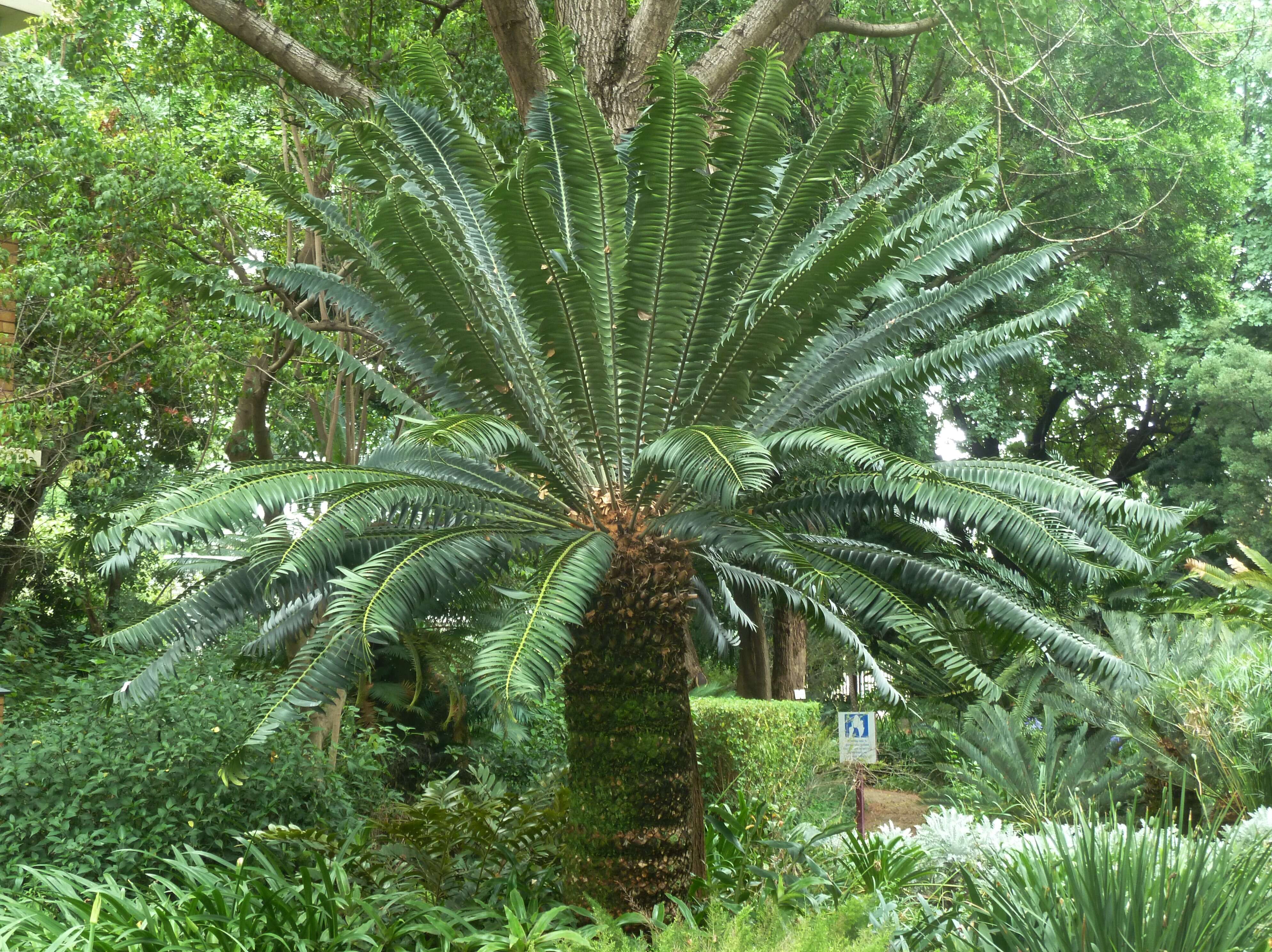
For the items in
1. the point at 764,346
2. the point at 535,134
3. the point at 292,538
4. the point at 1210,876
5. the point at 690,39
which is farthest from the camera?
the point at 690,39

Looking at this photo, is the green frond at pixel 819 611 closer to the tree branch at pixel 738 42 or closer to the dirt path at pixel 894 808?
the tree branch at pixel 738 42

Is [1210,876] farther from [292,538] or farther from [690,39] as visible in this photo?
[690,39]

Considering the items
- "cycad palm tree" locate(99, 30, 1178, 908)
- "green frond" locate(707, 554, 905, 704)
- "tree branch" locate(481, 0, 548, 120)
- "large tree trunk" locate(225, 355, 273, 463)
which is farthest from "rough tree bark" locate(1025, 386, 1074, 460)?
"cycad palm tree" locate(99, 30, 1178, 908)

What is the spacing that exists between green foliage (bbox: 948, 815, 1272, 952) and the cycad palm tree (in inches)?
50.4

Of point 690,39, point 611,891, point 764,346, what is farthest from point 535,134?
point 690,39

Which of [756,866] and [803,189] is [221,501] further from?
[756,866]

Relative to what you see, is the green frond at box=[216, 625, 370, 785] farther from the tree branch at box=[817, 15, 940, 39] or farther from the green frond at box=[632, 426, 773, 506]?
the tree branch at box=[817, 15, 940, 39]

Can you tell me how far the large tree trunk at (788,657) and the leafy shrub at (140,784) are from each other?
8.60 metres

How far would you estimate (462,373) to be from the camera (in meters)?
5.43

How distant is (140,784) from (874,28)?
350 inches

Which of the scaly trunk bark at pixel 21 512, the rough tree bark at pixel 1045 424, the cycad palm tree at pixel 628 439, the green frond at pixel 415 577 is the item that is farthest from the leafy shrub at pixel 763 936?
the rough tree bark at pixel 1045 424

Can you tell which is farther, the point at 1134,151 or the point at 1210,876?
the point at 1134,151

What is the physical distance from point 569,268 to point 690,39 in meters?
10.2

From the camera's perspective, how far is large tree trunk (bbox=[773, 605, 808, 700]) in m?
14.8
